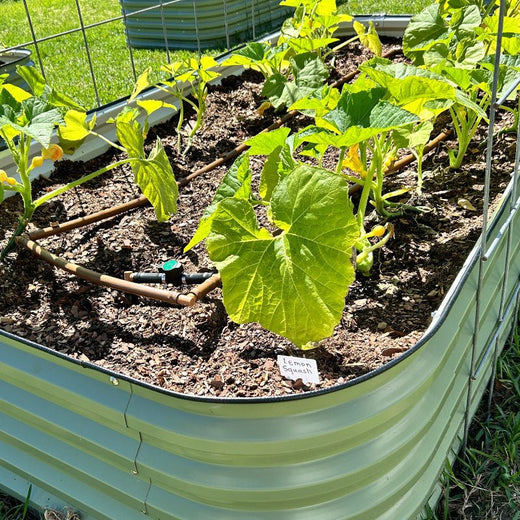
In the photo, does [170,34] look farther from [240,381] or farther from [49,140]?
[240,381]

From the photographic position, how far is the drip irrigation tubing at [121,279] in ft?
4.81

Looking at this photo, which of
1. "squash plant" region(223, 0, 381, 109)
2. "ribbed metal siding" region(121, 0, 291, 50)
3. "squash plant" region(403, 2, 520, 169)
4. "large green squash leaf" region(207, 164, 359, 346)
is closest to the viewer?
"large green squash leaf" region(207, 164, 359, 346)

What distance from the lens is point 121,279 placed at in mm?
1664

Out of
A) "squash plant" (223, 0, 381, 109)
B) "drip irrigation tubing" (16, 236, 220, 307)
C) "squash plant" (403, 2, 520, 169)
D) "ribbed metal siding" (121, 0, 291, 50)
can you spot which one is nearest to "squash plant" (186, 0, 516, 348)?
"drip irrigation tubing" (16, 236, 220, 307)

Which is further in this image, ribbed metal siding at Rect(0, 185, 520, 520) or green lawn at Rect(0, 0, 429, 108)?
green lawn at Rect(0, 0, 429, 108)

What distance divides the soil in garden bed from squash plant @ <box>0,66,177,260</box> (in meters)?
0.14

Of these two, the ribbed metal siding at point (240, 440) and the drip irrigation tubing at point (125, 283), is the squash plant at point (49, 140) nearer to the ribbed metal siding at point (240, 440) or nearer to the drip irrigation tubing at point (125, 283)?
the drip irrigation tubing at point (125, 283)

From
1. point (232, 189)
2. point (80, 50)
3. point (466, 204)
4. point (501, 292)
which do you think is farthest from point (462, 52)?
point (80, 50)

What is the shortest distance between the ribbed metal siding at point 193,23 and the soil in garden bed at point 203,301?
3.06m

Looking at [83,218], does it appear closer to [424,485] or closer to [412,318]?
[412,318]

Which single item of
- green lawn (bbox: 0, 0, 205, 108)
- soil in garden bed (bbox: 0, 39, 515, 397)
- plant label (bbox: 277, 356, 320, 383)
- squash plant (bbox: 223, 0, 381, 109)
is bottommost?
green lawn (bbox: 0, 0, 205, 108)

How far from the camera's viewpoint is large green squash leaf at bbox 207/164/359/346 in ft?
3.93

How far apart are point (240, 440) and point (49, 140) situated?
0.92m

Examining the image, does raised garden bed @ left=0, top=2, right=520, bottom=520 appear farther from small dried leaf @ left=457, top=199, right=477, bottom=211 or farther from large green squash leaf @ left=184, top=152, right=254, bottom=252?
large green squash leaf @ left=184, top=152, right=254, bottom=252
